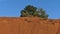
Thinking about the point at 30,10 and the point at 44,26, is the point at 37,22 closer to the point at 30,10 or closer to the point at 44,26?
the point at 44,26

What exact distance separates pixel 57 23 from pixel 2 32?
13.1 feet

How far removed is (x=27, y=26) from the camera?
54.3 feet

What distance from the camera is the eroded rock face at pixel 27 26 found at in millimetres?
16391

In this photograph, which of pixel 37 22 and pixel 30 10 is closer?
pixel 37 22

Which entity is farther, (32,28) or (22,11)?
(22,11)

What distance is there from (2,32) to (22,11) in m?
22.9

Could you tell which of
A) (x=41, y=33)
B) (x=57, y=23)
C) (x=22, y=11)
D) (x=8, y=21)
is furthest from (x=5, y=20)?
(x=22, y=11)

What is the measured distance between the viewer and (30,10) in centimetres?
4009

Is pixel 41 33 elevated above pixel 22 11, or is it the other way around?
pixel 22 11

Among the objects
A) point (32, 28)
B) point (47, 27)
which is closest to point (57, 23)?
point (47, 27)

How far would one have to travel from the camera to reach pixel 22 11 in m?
39.1

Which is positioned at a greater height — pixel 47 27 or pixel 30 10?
pixel 30 10

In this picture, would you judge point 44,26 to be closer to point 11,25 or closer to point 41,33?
point 41,33

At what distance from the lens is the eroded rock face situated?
16.4m
